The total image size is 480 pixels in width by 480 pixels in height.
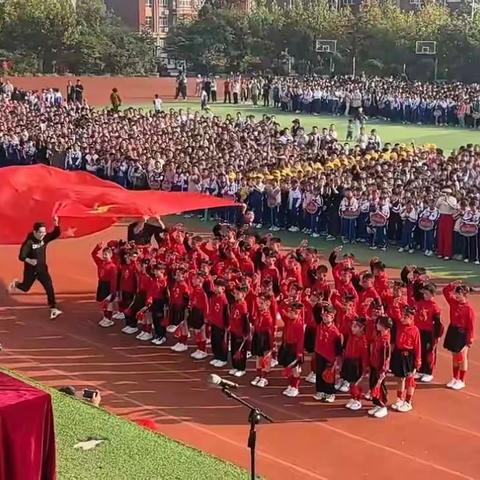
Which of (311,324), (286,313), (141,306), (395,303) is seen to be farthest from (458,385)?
(141,306)

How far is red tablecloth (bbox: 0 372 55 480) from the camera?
616 cm

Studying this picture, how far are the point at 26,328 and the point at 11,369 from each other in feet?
6.31

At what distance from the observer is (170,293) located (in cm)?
1345

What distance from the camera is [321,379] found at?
37.5ft

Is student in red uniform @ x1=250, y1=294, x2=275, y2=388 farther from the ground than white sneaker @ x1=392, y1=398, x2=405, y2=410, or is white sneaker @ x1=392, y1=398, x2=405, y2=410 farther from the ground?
student in red uniform @ x1=250, y1=294, x2=275, y2=388

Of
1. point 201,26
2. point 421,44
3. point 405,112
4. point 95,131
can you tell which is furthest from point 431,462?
point 201,26

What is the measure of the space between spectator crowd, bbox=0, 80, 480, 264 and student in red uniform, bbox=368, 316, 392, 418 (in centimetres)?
741

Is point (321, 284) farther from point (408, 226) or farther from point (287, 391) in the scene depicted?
point (408, 226)

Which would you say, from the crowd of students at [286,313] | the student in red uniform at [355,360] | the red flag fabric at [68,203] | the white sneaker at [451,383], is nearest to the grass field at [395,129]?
the red flag fabric at [68,203]

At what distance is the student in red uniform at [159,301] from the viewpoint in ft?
44.3

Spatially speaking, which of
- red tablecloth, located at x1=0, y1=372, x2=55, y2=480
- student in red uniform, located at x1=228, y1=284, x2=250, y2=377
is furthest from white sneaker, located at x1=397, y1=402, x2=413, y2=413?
red tablecloth, located at x1=0, y1=372, x2=55, y2=480

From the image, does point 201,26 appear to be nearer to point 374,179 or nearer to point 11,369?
point 374,179

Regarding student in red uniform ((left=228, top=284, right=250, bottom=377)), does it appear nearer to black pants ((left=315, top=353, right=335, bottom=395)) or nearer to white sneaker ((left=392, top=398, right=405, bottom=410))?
black pants ((left=315, top=353, right=335, bottom=395))

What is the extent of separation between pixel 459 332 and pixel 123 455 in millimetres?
4700
